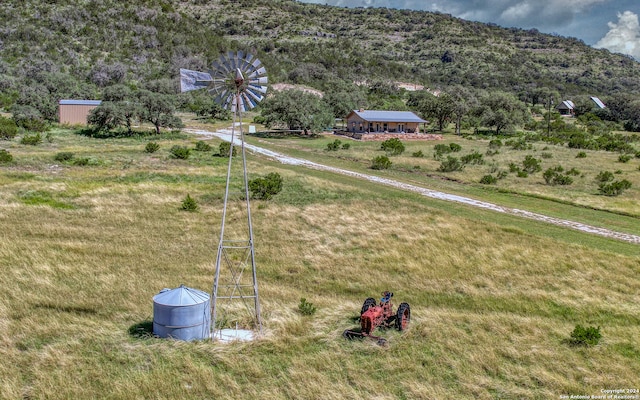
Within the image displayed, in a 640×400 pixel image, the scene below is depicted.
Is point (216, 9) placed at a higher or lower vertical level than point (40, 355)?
higher

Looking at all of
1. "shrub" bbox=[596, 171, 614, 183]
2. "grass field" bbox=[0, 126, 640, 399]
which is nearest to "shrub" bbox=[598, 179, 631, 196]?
"grass field" bbox=[0, 126, 640, 399]

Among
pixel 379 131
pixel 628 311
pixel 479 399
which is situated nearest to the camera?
pixel 479 399

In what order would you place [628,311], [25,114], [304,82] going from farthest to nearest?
1. [304,82]
2. [25,114]
3. [628,311]

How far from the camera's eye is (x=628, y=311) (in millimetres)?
14312

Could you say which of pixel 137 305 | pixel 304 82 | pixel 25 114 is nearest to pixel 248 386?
pixel 137 305

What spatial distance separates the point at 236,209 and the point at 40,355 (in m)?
16.5

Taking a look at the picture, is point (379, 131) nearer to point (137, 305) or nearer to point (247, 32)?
point (137, 305)

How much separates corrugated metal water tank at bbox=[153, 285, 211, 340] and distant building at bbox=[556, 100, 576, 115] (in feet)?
387

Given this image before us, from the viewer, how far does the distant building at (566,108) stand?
363 feet

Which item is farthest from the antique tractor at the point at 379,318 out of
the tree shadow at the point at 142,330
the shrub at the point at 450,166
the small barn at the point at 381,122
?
the small barn at the point at 381,122

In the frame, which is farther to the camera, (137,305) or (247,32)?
(247,32)

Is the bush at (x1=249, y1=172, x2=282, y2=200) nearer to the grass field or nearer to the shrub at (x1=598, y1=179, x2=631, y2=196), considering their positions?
the grass field

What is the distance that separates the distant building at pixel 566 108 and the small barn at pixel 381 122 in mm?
58955

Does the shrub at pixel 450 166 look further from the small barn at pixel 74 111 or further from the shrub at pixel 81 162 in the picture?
the small barn at pixel 74 111
